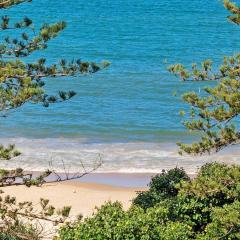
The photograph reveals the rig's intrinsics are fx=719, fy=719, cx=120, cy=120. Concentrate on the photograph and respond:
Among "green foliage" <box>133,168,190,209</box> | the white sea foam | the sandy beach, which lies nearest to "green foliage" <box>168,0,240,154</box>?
"green foliage" <box>133,168,190,209</box>

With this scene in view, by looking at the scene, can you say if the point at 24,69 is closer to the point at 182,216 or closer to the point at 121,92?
the point at 182,216

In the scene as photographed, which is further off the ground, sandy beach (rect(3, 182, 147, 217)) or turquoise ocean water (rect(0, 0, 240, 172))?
sandy beach (rect(3, 182, 147, 217))

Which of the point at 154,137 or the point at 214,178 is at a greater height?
the point at 214,178

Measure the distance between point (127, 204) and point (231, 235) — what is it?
28.3 ft

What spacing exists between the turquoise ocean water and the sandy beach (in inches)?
79.9

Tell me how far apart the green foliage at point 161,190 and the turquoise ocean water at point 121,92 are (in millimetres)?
2887

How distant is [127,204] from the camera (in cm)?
2292

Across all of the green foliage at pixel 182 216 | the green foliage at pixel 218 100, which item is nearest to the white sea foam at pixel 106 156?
the green foliage at pixel 182 216

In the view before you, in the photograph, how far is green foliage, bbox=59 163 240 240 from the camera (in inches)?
521

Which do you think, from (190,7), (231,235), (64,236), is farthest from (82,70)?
(190,7)

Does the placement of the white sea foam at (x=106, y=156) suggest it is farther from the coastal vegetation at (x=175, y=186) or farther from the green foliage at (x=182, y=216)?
the coastal vegetation at (x=175, y=186)

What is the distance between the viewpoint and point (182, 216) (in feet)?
51.3

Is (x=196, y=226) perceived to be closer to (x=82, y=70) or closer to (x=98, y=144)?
(x=82, y=70)

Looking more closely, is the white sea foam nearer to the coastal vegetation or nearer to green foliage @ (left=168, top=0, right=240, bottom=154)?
the coastal vegetation
